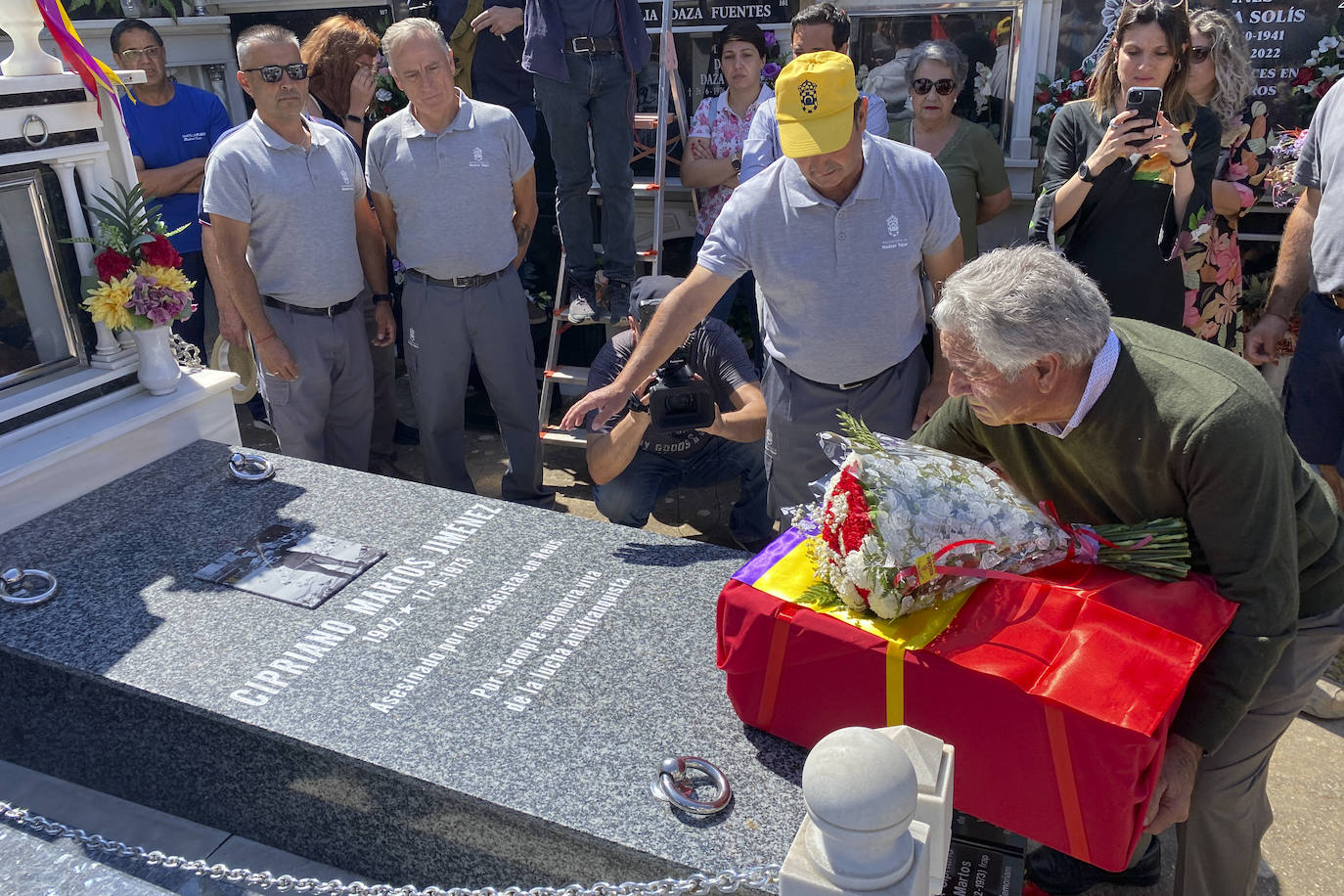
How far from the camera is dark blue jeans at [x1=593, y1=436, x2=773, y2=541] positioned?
169 inches

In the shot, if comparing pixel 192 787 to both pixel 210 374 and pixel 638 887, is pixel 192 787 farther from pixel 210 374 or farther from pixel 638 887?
pixel 210 374

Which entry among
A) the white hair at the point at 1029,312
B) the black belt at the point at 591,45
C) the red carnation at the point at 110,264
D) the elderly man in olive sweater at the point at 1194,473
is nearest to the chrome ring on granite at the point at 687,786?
the elderly man in olive sweater at the point at 1194,473

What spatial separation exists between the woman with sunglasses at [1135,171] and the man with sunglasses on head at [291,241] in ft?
9.23

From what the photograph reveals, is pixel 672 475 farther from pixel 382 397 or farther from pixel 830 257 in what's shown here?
pixel 382 397

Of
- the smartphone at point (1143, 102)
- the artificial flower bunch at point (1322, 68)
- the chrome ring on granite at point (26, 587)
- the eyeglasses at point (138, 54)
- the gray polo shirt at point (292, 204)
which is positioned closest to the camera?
the chrome ring on granite at point (26, 587)

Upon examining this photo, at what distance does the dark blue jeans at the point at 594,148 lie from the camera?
507cm

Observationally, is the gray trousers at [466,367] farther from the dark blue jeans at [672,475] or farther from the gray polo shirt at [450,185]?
the dark blue jeans at [672,475]

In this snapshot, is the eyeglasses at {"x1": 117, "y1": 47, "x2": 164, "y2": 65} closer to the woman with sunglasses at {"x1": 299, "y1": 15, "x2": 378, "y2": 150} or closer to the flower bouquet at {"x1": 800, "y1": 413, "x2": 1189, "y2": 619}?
the woman with sunglasses at {"x1": 299, "y1": 15, "x2": 378, "y2": 150}

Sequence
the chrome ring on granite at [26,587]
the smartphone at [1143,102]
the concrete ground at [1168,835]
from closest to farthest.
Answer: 1. the concrete ground at [1168,835]
2. the chrome ring on granite at [26,587]
3. the smartphone at [1143,102]

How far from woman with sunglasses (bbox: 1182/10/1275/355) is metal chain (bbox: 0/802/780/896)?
125 inches

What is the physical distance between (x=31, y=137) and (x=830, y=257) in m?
2.57

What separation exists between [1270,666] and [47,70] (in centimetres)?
386

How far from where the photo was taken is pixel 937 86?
460 centimetres

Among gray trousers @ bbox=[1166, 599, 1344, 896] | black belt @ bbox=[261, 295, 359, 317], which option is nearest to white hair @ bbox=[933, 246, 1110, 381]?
gray trousers @ bbox=[1166, 599, 1344, 896]
